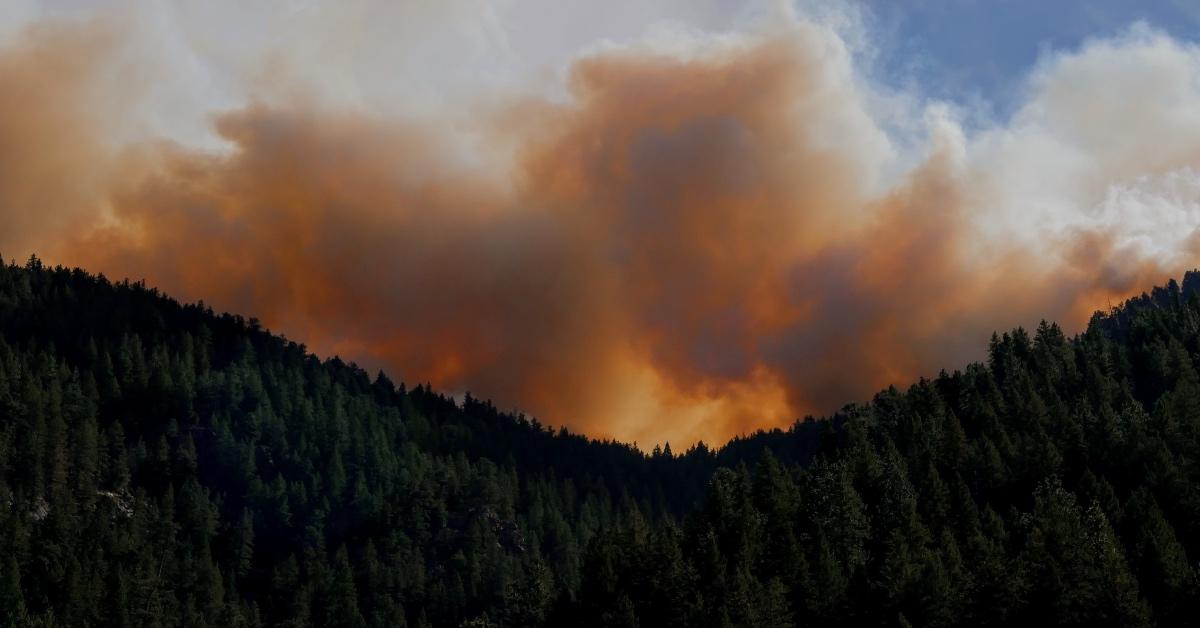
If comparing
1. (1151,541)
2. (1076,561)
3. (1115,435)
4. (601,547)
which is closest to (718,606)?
(601,547)

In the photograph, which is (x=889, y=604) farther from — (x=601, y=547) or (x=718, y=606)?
(x=601, y=547)

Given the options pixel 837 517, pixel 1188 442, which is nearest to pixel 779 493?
pixel 837 517

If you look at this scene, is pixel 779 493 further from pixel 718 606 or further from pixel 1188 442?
pixel 1188 442

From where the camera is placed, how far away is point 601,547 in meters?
174

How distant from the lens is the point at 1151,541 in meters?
144

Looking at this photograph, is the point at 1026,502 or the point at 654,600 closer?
the point at 654,600

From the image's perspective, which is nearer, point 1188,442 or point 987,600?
point 987,600

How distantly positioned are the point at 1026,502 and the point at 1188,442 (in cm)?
3281

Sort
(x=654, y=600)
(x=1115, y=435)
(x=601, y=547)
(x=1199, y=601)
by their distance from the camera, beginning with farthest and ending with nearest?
(x=1115, y=435) → (x=601, y=547) → (x=654, y=600) → (x=1199, y=601)

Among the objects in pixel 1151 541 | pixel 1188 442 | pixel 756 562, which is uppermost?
Answer: pixel 1188 442

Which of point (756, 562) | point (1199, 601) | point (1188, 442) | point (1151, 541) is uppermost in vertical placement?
point (1188, 442)

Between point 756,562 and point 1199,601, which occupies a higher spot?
point 756,562

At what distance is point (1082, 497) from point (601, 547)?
68.6 m

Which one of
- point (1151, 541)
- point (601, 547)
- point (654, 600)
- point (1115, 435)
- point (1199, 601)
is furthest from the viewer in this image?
point (1115, 435)
